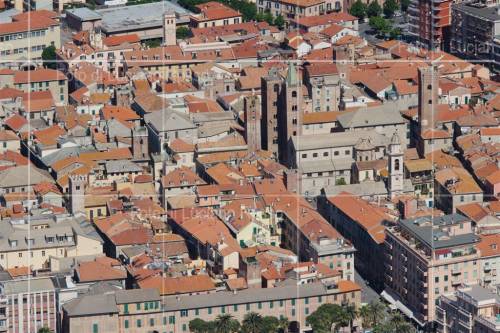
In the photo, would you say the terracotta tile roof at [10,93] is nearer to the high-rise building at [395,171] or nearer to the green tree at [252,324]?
the high-rise building at [395,171]

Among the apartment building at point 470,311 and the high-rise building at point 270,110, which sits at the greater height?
the high-rise building at point 270,110

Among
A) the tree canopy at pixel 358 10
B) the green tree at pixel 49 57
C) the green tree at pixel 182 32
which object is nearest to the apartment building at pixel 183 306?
the green tree at pixel 49 57

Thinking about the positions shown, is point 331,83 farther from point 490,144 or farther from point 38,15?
point 38,15

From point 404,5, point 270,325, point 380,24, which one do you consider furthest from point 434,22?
point 270,325

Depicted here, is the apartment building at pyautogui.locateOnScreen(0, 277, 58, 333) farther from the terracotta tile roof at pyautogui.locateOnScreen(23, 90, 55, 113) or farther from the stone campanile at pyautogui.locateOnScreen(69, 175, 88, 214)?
the terracotta tile roof at pyautogui.locateOnScreen(23, 90, 55, 113)

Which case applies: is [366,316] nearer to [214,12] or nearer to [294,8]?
[214,12]

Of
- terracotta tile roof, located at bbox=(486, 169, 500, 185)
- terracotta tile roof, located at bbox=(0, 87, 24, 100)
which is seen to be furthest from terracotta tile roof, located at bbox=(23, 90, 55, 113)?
terracotta tile roof, located at bbox=(486, 169, 500, 185)
